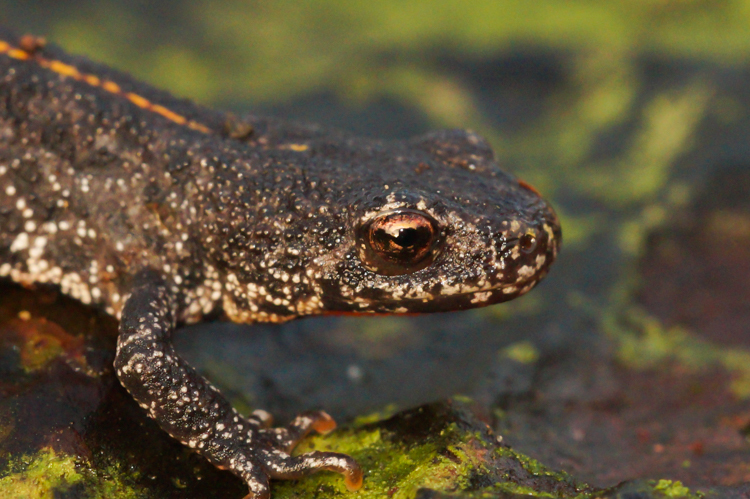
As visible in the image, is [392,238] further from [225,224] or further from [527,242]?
[225,224]

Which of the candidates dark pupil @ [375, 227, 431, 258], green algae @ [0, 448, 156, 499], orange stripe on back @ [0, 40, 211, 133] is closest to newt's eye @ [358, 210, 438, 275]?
dark pupil @ [375, 227, 431, 258]

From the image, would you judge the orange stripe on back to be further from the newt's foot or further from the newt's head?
the newt's foot

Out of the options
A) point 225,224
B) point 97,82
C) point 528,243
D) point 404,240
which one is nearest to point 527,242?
point 528,243

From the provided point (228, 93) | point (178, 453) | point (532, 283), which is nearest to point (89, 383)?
point (178, 453)

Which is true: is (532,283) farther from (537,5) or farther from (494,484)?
(537,5)

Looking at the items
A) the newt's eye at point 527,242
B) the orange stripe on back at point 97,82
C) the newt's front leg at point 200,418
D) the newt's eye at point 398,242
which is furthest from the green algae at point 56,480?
the newt's eye at point 527,242

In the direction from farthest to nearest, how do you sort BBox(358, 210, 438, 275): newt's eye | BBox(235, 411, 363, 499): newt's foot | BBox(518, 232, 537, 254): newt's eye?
BBox(518, 232, 537, 254): newt's eye
BBox(358, 210, 438, 275): newt's eye
BBox(235, 411, 363, 499): newt's foot

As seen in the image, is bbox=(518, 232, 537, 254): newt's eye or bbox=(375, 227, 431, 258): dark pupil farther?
bbox=(518, 232, 537, 254): newt's eye
